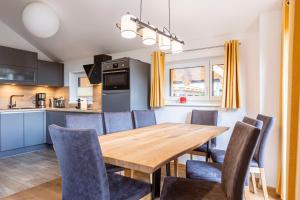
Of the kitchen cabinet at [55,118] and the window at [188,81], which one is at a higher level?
the window at [188,81]

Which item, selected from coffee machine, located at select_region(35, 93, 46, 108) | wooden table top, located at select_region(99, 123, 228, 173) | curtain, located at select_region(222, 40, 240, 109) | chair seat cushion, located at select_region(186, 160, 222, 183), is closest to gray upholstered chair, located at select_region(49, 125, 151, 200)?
wooden table top, located at select_region(99, 123, 228, 173)

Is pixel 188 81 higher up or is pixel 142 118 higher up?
pixel 188 81

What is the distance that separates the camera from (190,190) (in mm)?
1253

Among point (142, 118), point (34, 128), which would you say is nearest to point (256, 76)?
point (142, 118)

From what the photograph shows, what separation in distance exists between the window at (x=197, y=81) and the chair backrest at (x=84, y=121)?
5.23 ft

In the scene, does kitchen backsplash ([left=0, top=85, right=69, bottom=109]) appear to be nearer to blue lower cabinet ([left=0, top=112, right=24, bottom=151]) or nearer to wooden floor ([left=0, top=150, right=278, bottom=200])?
blue lower cabinet ([left=0, top=112, right=24, bottom=151])

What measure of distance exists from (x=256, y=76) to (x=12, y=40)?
467 cm

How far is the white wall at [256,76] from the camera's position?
2.34 meters

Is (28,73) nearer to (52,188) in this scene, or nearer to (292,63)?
(52,188)

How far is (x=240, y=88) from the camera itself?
2.74 metres

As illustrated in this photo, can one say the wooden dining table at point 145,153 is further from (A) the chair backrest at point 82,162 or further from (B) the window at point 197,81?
(B) the window at point 197,81

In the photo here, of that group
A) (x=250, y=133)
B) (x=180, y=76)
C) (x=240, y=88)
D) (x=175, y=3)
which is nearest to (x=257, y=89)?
(x=240, y=88)

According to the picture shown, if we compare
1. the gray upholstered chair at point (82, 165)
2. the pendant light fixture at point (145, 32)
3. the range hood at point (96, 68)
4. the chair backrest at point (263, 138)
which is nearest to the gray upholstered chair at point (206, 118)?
the chair backrest at point (263, 138)

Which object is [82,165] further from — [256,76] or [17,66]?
[17,66]
